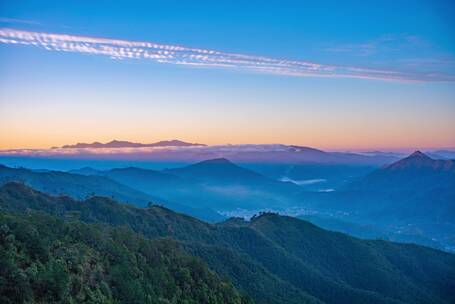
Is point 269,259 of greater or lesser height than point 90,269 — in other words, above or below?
below

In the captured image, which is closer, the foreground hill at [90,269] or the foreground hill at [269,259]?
the foreground hill at [90,269]

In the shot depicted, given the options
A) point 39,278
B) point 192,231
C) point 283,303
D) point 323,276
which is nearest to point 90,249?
point 39,278

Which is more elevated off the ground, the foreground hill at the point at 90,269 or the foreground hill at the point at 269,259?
the foreground hill at the point at 90,269

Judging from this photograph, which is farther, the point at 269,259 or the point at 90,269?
the point at 269,259

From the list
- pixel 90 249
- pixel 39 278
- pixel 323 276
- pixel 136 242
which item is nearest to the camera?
pixel 39 278

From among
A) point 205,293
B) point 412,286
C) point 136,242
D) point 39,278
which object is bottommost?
point 412,286

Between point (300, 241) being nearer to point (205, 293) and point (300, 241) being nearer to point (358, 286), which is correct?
point (358, 286)
